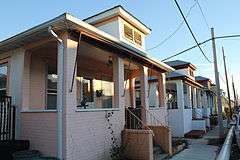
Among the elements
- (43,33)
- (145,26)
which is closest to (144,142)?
(43,33)

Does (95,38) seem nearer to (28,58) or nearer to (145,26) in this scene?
(28,58)

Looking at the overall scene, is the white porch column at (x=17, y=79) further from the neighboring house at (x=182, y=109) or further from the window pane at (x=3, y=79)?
the neighboring house at (x=182, y=109)

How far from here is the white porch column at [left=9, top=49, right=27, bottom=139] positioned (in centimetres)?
808

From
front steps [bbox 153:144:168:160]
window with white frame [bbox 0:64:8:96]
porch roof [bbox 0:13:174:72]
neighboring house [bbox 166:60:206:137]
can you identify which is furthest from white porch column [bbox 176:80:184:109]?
window with white frame [bbox 0:64:8:96]

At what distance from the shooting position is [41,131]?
732cm

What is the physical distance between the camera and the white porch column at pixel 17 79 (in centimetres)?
808

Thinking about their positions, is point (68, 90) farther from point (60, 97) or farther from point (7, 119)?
point (7, 119)

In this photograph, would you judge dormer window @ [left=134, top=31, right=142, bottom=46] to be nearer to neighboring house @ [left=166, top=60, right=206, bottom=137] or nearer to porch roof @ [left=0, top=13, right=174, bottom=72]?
porch roof @ [left=0, top=13, right=174, bottom=72]

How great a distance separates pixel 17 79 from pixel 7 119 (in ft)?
4.34

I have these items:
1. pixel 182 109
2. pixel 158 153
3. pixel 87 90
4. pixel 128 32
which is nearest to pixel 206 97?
pixel 182 109

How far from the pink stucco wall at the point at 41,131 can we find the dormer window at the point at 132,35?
21.4 ft

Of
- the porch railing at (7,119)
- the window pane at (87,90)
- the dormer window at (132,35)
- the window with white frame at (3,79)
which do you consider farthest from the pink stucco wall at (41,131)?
the dormer window at (132,35)

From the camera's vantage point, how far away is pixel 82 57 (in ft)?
33.9

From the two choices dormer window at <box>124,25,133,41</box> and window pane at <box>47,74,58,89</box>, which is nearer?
window pane at <box>47,74,58,89</box>
